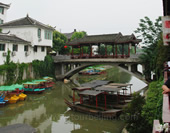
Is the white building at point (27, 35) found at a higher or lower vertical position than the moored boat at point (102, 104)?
higher

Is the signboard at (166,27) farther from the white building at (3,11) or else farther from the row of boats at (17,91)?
the white building at (3,11)

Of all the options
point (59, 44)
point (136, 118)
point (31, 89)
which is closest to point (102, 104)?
point (136, 118)

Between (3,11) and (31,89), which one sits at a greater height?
(3,11)

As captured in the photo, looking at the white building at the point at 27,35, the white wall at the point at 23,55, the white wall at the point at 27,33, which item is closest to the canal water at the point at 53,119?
the white wall at the point at 23,55

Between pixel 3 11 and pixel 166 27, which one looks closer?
pixel 166 27

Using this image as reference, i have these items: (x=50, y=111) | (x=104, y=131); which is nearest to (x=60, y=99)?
(x=50, y=111)

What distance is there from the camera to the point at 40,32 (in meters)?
21.8

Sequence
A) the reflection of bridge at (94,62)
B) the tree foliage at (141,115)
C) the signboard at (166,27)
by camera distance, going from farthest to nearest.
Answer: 1. the reflection of bridge at (94,62)
2. the tree foliage at (141,115)
3. the signboard at (166,27)

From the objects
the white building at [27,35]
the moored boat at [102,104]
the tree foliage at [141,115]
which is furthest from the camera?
the white building at [27,35]

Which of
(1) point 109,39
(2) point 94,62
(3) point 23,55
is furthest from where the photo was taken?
(2) point 94,62

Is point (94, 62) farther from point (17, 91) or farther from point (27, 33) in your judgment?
point (17, 91)

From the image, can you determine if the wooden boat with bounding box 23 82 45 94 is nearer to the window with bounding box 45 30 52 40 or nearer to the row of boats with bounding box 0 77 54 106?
the row of boats with bounding box 0 77 54 106

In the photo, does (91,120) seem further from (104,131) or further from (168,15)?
(168,15)

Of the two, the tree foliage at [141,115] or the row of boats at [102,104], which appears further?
the row of boats at [102,104]
